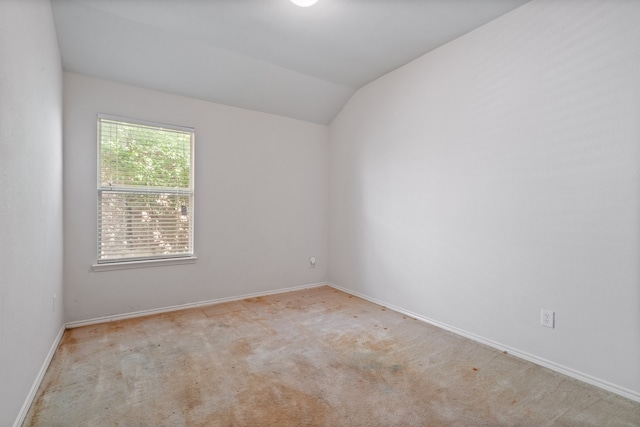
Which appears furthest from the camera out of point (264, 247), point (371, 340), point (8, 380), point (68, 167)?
point (264, 247)

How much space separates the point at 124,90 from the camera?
3.18 m

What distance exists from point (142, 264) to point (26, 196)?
65.3 inches

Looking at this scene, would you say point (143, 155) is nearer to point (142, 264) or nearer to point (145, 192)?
point (145, 192)

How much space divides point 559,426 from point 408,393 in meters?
0.79

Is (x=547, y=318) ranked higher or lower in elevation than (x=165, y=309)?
higher

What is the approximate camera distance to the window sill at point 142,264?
3080 millimetres

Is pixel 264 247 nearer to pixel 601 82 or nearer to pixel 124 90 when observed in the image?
pixel 124 90

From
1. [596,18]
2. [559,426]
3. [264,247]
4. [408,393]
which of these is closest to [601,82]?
[596,18]


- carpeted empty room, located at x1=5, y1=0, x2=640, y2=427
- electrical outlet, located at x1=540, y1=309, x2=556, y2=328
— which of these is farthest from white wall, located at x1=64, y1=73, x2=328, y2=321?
electrical outlet, located at x1=540, y1=309, x2=556, y2=328

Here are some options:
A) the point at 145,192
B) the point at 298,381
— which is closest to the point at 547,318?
the point at 298,381

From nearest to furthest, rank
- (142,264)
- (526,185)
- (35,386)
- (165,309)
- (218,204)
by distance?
(35,386) < (526,185) < (142,264) < (165,309) < (218,204)

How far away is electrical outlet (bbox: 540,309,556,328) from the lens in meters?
2.29

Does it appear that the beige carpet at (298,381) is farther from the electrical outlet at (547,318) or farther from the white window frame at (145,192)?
the white window frame at (145,192)

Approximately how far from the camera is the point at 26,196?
1778 millimetres
